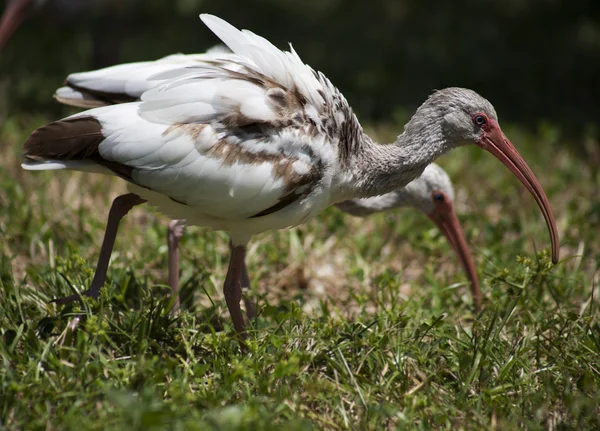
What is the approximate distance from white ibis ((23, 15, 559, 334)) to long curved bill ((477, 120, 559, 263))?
6.0 inches

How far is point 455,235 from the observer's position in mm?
5105

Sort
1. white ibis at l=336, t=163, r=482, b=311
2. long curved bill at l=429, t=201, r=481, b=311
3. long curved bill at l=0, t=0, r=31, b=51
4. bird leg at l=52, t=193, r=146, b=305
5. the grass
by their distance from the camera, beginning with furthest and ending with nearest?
long curved bill at l=0, t=0, r=31, b=51 → white ibis at l=336, t=163, r=482, b=311 → long curved bill at l=429, t=201, r=481, b=311 → bird leg at l=52, t=193, r=146, b=305 → the grass

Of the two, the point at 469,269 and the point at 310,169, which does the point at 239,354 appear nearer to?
the point at 310,169

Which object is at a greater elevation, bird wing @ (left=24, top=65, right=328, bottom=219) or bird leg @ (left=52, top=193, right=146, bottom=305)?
bird wing @ (left=24, top=65, right=328, bottom=219)

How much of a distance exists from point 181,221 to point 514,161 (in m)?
1.95

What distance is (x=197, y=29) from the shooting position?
33.0 ft

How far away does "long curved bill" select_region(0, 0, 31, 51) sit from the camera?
6726 mm

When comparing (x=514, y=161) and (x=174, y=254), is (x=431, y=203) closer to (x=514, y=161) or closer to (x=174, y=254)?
(x=514, y=161)

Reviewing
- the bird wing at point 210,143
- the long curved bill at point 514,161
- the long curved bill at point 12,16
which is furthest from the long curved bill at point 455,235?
the long curved bill at point 12,16

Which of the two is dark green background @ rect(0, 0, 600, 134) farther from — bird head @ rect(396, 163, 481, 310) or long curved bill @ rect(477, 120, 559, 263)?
long curved bill @ rect(477, 120, 559, 263)

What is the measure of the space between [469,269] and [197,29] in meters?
6.41

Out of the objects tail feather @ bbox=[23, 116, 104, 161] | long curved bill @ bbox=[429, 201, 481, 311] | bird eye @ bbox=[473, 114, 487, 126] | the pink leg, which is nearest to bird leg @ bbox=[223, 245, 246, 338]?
the pink leg

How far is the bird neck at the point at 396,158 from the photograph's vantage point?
4.08 m

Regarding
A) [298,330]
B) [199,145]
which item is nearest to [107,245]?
[199,145]
